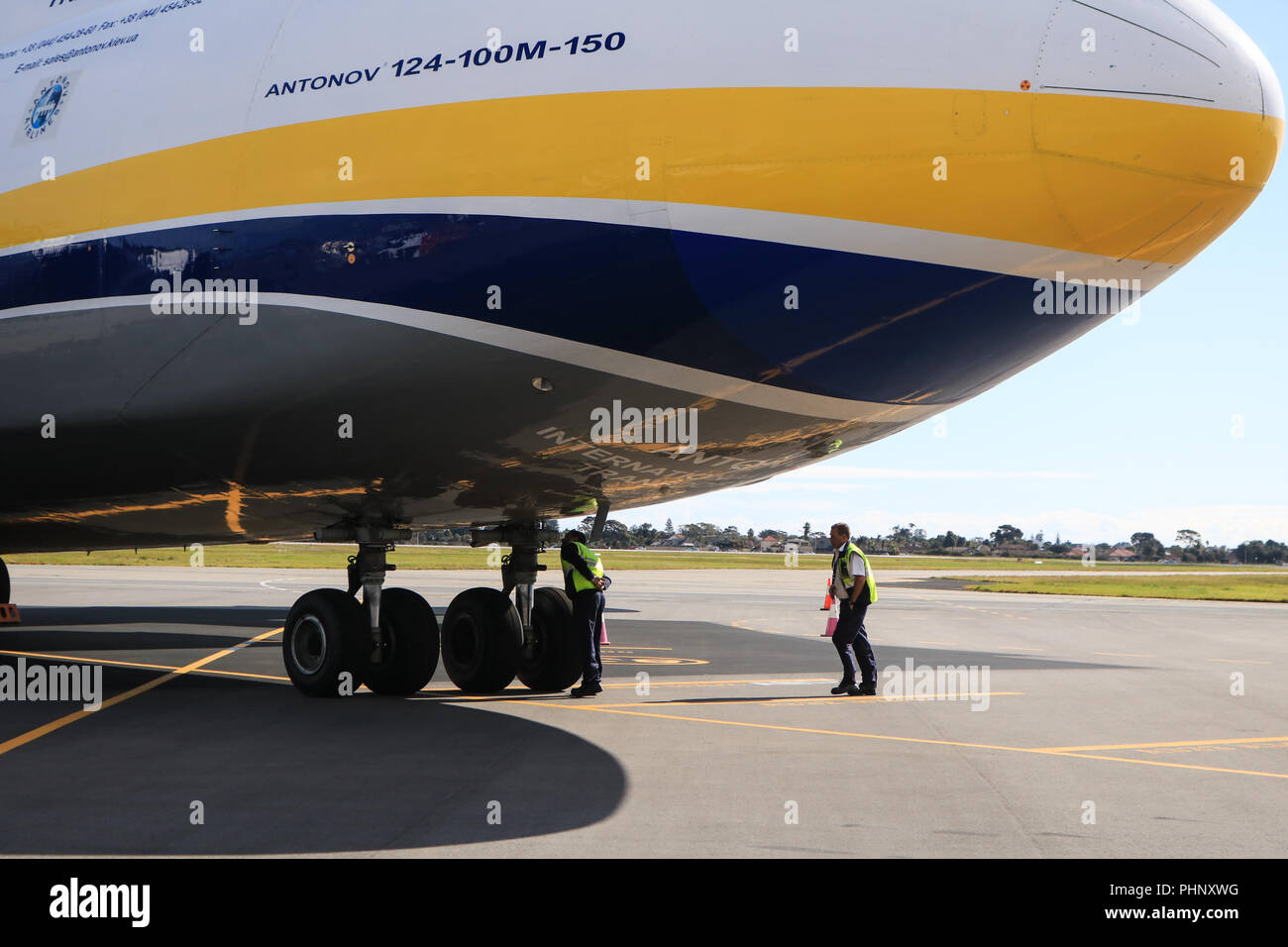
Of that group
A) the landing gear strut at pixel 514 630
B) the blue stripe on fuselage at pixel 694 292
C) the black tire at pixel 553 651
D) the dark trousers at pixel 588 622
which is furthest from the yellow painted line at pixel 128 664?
the blue stripe on fuselage at pixel 694 292

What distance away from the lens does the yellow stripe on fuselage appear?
17.7 ft

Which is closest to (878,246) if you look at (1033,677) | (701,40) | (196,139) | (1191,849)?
(701,40)

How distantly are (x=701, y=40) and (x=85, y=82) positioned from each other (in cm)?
469

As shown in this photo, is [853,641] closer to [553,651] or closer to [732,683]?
[732,683]

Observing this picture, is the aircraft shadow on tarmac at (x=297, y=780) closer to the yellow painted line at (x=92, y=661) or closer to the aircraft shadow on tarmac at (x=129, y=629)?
the yellow painted line at (x=92, y=661)

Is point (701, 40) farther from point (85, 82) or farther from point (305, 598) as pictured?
point (305, 598)

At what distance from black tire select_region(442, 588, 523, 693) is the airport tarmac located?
33cm

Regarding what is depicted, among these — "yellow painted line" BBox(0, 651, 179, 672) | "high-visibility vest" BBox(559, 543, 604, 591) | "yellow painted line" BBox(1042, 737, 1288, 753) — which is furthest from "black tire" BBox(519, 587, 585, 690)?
"yellow painted line" BBox(0, 651, 179, 672)

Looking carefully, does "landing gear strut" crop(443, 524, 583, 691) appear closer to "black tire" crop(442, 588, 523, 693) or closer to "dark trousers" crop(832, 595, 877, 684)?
"black tire" crop(442, 588, 523, 693)

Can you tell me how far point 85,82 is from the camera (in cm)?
793

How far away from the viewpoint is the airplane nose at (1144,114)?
5.34 metres

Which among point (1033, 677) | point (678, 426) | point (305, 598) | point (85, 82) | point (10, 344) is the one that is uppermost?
point (85, 82)

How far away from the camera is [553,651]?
11773mm
